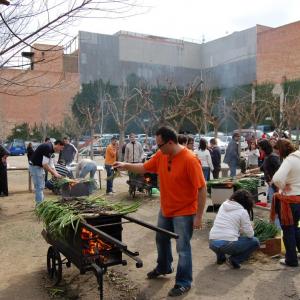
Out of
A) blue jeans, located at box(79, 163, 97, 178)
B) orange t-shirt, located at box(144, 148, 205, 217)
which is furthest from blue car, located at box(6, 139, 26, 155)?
orange t-shirt, located at box(144, 148, 205, 217)

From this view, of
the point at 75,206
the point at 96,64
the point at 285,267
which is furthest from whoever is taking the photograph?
the point at 96,64

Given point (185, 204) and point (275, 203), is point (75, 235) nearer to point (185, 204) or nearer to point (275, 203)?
point (185, 204)

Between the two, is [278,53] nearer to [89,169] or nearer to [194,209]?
[89,169]

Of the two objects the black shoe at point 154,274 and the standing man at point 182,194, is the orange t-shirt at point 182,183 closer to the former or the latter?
the standing man at point 182,194

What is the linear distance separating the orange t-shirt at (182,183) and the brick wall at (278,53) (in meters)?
52.8

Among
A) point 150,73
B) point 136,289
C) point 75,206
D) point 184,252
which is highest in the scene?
point 150,73

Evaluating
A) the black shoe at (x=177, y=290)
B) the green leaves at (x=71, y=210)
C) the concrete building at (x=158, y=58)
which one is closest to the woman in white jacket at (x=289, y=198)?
the black shoe at (x=177, y=290)

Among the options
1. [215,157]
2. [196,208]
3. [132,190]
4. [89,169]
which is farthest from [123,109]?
[196,208]

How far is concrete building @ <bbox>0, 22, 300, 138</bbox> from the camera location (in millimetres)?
57062

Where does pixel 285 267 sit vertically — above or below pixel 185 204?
below

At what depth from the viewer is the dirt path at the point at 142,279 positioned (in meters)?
4.78

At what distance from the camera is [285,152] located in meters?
5.71

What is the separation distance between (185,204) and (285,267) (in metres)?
1.92

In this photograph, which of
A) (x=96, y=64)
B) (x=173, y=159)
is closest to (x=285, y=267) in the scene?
(x=173, y=159)
